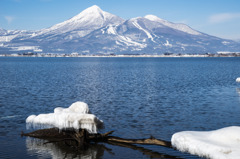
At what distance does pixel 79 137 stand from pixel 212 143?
7.82 metres

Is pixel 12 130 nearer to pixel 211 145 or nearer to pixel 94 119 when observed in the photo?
pixel 94 119

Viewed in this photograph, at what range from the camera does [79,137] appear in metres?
18.2

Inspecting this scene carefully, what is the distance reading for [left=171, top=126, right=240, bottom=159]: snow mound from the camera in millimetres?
12959

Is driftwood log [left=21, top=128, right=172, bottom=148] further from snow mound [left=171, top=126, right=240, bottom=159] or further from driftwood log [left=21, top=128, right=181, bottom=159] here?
snow mound [left=171, top=126, right=240, bottom=159]

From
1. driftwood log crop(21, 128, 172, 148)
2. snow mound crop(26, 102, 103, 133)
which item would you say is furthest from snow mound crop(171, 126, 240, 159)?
snow mound crop(26, 102, 103, 133)

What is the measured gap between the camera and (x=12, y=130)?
2255 centimetres

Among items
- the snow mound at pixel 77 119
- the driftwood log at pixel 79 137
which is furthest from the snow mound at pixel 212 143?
the snow mound at pixel 77 119

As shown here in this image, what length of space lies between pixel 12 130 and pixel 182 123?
13117 mm

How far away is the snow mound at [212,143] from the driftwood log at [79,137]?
2.42 m

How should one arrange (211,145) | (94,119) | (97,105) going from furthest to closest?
(97,105), (94,119), (211,145)

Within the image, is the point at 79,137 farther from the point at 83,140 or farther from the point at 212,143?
the point at 212,143

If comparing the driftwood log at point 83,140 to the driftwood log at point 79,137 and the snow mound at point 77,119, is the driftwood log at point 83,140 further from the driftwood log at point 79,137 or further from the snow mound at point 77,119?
the snow mound at point 77,119

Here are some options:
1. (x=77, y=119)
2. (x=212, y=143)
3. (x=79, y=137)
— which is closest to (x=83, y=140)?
(x=79, y=137)

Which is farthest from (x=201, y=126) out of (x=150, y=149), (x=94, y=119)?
(x=94, y=119)
